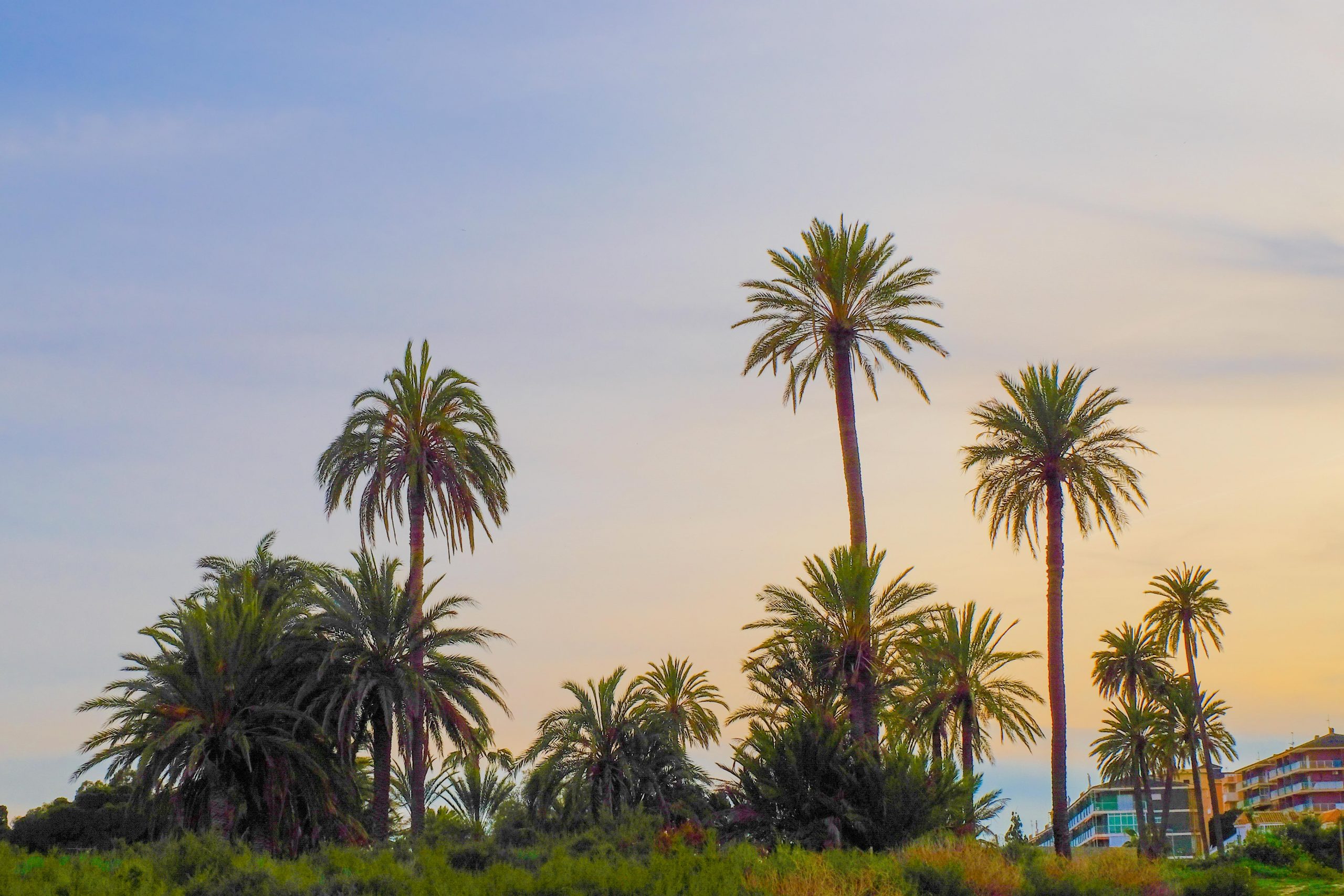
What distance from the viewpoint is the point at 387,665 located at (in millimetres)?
40281

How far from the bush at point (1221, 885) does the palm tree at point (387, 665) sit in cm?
2090

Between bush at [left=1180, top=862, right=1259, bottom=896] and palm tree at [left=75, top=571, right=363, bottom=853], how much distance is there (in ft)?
78.6

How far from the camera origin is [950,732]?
55.4 meters

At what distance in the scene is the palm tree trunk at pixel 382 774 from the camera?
40.6 meters

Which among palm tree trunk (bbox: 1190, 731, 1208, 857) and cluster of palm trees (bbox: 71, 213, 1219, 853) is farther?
palm tree trunk (bbox: 1190, 731, 1208, 857)

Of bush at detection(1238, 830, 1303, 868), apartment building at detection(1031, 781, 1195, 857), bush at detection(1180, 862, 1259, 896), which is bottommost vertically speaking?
apartment building at detection(1031, 781, 1195, 857)

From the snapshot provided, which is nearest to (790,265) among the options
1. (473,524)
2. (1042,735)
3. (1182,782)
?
(473,524)

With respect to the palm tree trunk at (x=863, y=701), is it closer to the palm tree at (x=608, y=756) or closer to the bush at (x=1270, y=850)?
the palm tree at (x=608, y=756)

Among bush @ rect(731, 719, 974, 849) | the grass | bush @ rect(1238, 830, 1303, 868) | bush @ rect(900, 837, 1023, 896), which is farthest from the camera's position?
bush @ rect(1238, 830, 1303, 868)

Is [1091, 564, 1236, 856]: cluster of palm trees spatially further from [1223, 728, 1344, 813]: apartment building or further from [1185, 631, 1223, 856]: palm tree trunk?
[1223, 728, 1344, 813]: apartment building

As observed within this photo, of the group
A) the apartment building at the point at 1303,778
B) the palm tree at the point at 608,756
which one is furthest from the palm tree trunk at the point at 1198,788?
the apartment building at the point at 1303,778

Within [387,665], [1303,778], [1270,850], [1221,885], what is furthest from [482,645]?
[1303,778]

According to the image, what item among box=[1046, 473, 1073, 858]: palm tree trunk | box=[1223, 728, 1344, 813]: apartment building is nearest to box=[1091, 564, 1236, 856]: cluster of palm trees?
box=[1046, 473, 1073, 858]: palm tree trunk

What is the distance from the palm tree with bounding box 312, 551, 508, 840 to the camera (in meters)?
39.5
